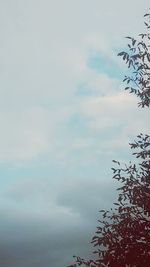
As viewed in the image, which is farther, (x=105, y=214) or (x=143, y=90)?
(x=143, y=90)

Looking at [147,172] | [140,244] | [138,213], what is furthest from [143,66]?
[140,244]

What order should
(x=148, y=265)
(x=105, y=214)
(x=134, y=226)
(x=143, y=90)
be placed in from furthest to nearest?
1. (x=143, y=90)
2. (x=105, y=214)
3. (x=134, y=226)
4. (x=148, y=265)

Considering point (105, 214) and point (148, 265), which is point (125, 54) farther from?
point (148, 265)

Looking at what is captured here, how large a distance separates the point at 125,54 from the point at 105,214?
4.81 m

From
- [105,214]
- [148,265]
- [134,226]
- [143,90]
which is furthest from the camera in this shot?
[143,90]

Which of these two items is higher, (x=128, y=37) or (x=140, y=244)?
(x=128, y=37)

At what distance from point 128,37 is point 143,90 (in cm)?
165

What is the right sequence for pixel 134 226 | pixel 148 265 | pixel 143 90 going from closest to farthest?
1. pixel 148 265
2. pixel 134 226
3. pixel 143 90

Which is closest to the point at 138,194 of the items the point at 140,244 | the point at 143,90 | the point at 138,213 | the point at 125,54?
the point at 138,213

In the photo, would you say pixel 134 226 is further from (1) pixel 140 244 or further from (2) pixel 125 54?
(2) pixel 125 54

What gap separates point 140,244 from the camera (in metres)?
10.1

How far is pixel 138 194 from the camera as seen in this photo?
10.7 meters

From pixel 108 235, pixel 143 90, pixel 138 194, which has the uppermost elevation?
pixel 143 90

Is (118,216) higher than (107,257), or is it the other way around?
(118,216)
